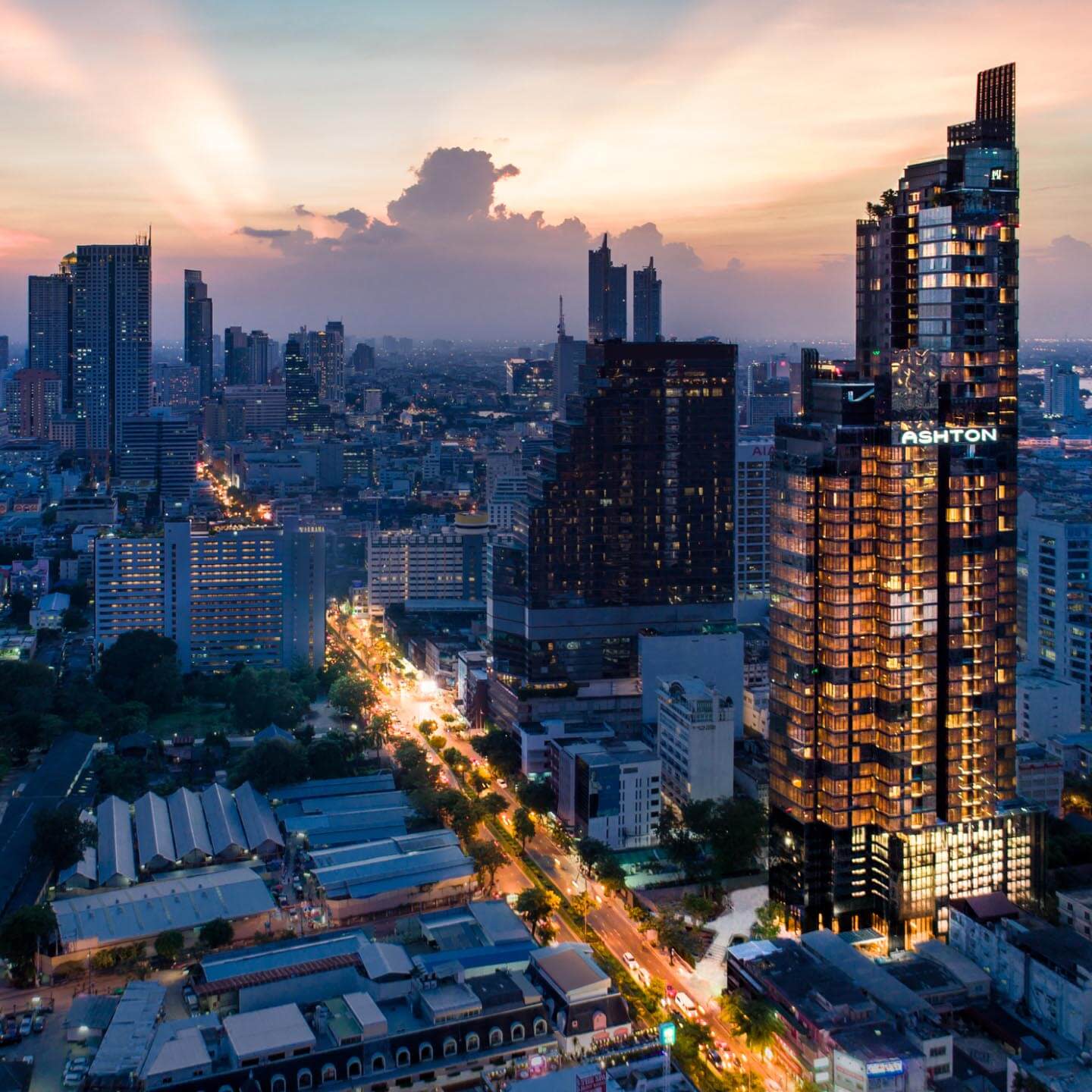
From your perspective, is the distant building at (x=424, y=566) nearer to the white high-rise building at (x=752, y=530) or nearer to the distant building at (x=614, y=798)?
the white high-rise building at (x=752, y=530)

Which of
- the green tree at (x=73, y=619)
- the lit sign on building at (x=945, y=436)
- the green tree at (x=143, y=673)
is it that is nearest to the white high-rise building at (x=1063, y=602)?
the lit sign on building at (x=945, y=436)

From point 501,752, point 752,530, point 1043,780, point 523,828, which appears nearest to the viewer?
point 523,828

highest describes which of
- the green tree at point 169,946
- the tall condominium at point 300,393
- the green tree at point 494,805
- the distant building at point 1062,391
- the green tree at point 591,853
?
the tall condominium at point 300,393

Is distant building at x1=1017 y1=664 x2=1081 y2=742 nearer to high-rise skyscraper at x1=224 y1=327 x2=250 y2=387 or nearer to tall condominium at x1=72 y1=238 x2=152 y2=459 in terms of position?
tall condominium at x1=72 y1=238 x2=152 y2=459

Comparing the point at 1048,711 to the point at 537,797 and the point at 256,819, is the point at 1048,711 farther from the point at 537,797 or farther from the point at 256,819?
the point at 256,819

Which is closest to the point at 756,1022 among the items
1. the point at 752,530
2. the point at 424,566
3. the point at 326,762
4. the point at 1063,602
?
the point at 326,762

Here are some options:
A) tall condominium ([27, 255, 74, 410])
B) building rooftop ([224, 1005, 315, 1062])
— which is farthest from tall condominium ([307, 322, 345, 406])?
building rooftop ([224, 1005, 315, 1062])
